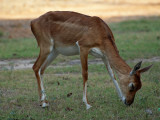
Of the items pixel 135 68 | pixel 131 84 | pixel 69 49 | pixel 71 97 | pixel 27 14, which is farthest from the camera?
pixel 27 14

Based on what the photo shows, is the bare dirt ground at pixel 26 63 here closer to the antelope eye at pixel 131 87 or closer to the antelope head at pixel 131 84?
the antelope head at pixel 131 84

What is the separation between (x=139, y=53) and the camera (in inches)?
457

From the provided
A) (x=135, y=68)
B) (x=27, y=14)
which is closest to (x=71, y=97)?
(x=135, y=68)

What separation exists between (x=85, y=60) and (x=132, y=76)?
915 mm

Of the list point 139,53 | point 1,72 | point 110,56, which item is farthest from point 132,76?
point 139,53

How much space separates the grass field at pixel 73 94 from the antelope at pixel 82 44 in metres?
0.27

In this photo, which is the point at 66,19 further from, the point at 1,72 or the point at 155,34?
the point at 155,34

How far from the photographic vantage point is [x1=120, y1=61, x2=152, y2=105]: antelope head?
21.1ft

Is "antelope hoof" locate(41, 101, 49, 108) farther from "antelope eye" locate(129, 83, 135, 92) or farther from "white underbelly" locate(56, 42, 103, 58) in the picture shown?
"antelope eye" locate(129, 83, 135, 92)

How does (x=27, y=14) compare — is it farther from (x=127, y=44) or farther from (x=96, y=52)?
(x=96, y=52)

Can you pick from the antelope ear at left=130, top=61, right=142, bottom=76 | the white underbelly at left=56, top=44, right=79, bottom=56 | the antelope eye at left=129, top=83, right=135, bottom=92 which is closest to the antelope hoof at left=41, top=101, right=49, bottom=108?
the white underbelly at left=56, top=44, right=79, bottom=56

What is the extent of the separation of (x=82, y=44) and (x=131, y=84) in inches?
45.5

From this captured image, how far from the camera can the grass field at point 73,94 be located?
630 centimetres

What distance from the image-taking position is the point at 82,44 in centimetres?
680
